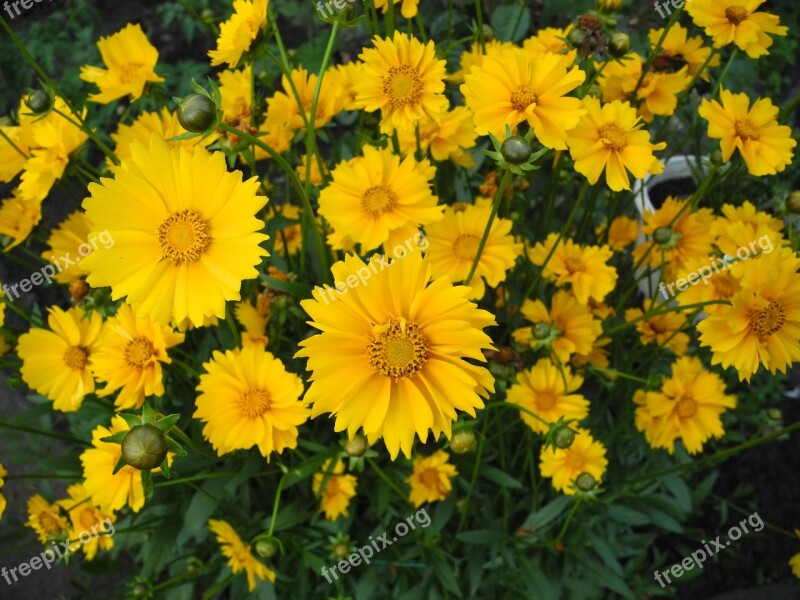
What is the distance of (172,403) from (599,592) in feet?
3.62

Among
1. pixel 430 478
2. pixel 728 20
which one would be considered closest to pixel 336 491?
pixel 430 478

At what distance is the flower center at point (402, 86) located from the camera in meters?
1.04

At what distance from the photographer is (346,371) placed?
0.83 meters

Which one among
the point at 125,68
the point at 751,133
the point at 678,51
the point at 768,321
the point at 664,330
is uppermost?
the point at 125,68

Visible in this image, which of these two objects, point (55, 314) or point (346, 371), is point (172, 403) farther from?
point (346, 371)

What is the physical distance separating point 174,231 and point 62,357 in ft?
1.65

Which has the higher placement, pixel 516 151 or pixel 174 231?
pixel 174 231

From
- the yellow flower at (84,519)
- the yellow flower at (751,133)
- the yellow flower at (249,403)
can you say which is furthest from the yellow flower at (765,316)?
the yellow flower at (84,519)

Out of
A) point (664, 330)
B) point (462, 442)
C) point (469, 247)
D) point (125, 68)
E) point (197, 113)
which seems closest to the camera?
point (197, 113)

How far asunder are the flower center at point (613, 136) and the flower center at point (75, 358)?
102cm

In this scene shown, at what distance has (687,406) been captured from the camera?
4.35 ft

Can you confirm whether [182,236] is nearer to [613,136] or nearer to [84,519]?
[613,136]

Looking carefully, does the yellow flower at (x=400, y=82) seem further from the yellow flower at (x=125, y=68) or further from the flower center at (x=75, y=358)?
the flower center at (x=75, y=358)

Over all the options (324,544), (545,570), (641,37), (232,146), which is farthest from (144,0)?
(545,570)
